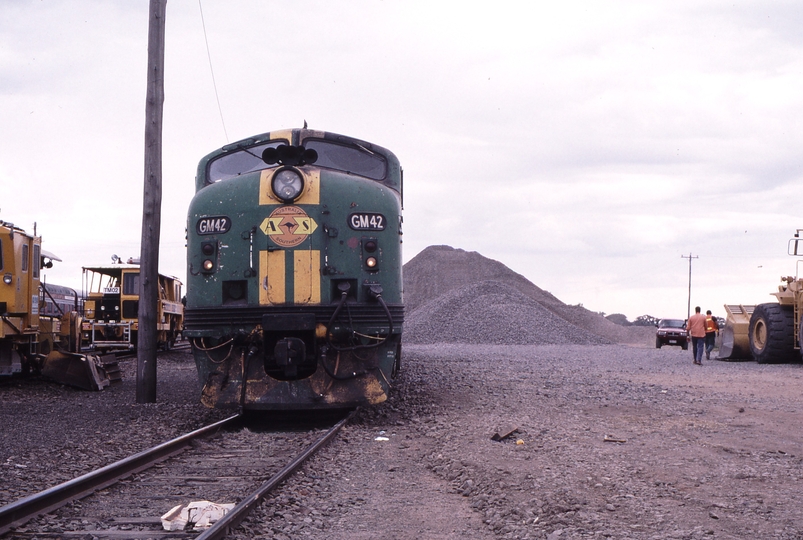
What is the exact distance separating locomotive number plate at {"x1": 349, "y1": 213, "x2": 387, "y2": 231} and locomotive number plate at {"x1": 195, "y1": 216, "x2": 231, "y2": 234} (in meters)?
1.41

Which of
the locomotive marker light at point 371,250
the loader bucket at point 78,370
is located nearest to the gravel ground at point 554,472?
the locomotive marker light at point 371,250

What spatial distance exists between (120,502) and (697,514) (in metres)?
3.80

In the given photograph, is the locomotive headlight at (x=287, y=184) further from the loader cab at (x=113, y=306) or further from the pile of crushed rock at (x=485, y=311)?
the pile of crushed rock at (x=485, y=311)

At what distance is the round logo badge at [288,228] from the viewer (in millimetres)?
8680

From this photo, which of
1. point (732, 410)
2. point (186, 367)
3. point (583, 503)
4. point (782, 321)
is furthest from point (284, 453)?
point (782, 321)

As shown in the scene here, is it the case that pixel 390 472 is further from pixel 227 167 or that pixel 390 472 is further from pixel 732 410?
pixel 732 410

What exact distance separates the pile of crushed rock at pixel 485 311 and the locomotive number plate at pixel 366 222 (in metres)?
30.6

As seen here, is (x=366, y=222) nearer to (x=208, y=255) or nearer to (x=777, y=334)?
(x=208, y=255)

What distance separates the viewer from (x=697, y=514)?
4.95 metres

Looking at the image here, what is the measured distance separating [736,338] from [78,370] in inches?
712

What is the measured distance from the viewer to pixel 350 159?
9.67m

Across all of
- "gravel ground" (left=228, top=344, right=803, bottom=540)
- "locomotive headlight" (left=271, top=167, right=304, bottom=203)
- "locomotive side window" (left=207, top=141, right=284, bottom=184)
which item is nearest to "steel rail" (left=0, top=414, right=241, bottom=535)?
"gravel ground" (left=228, top=344, right=803, bottom=540)

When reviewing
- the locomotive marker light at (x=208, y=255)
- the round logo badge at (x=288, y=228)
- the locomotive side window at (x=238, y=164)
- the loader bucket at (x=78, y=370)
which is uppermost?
the locomotive side window at (x=238, y=164)

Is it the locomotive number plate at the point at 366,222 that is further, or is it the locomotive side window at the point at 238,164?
the locomotive side window at the point at 238,164
